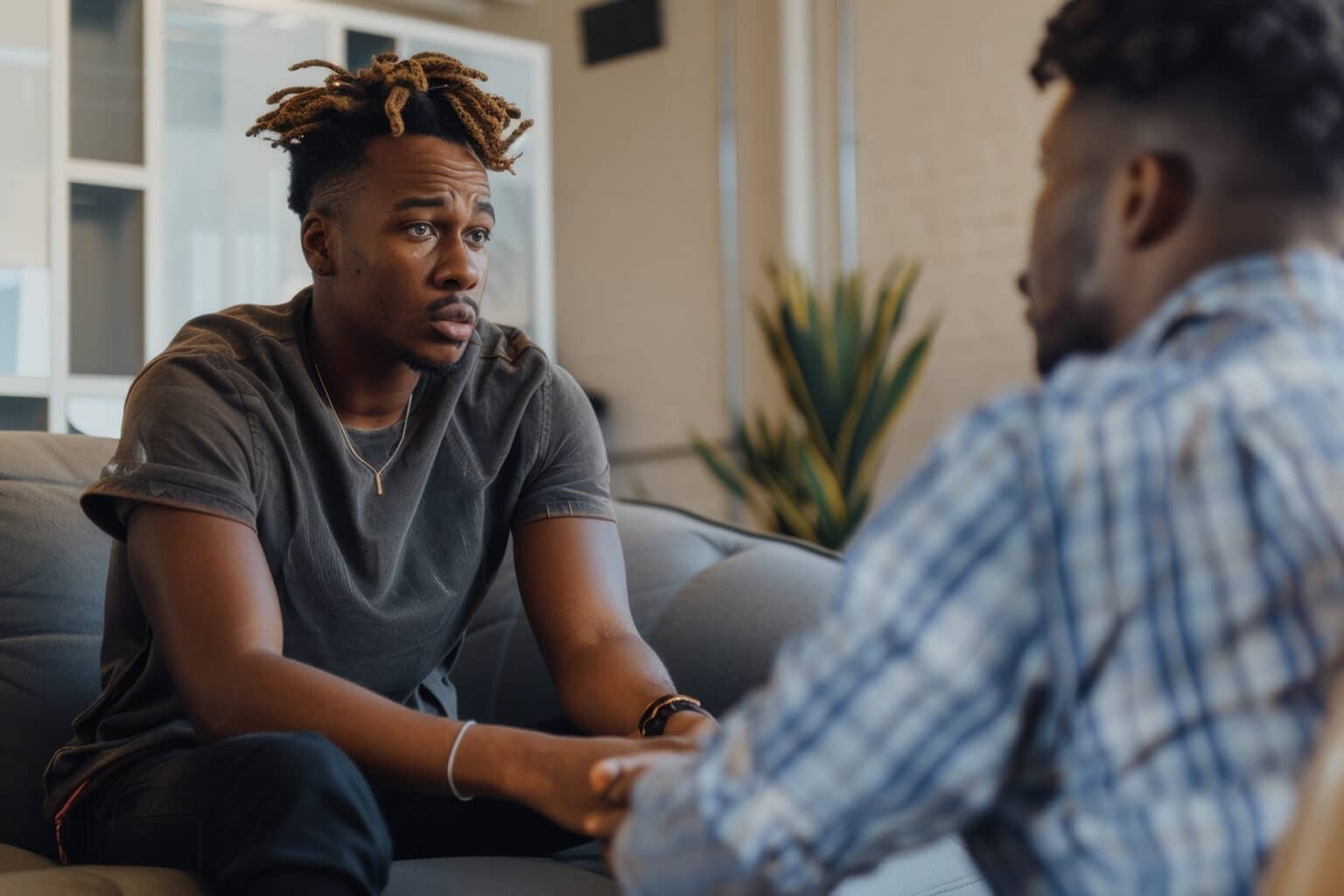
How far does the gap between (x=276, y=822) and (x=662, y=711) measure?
46cm

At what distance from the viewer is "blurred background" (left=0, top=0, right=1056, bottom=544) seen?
3.89 meters

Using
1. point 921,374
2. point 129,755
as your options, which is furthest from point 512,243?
point 129,755

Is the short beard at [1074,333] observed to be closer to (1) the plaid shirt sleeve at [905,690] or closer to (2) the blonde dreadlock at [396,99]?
(1) the plaid shirt sleeve at [905,690]

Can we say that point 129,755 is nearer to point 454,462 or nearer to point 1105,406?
point 454,462

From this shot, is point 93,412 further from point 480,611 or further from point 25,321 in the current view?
point 480,611

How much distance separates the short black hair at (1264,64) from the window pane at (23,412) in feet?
11.3

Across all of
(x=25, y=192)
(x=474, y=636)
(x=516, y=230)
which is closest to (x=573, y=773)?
(x=474, y=636)

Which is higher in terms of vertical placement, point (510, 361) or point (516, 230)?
point (516, 230)

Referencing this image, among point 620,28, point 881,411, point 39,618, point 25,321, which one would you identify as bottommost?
point 39,618

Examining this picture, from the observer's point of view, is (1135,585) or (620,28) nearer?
(1135,585)

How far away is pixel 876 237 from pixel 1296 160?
4113 millimetres

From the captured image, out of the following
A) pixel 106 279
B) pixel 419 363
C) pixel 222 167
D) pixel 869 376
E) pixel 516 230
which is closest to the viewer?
pixel 419 363

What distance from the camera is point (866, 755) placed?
71 centimetres

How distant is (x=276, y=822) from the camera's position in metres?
1.19
